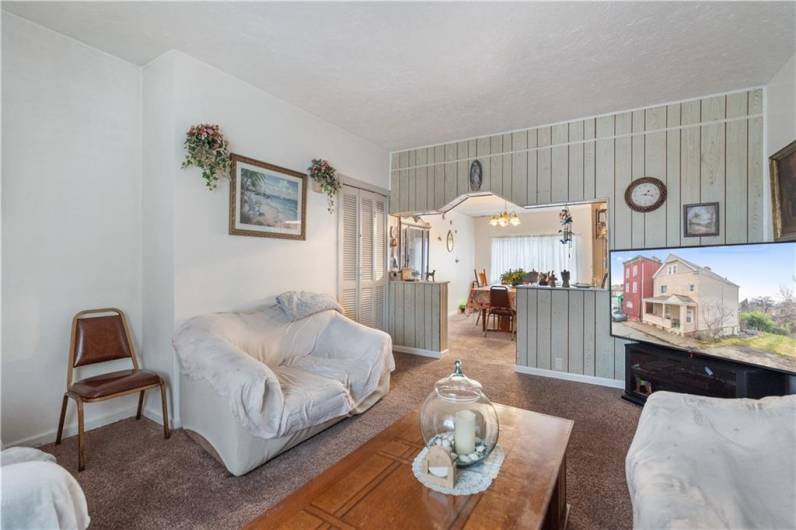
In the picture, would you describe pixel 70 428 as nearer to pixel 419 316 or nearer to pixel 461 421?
pixel 461 421

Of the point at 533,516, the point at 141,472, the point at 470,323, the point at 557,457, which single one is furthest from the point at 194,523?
the point at 470,323

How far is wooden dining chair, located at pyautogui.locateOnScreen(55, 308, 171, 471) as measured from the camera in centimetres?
216

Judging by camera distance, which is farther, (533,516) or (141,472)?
(141,472)

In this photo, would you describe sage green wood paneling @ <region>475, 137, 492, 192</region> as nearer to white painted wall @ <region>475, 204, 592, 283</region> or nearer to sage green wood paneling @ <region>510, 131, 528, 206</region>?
sage green wood paneling @ <region>510, 131, 528, 206</region>

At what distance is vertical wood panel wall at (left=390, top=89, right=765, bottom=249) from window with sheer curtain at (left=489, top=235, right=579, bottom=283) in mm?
4855

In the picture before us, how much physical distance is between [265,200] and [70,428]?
2177 millimetres

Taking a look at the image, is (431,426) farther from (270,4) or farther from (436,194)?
(436,194)

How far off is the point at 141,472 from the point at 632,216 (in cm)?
441

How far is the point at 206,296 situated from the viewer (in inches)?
111

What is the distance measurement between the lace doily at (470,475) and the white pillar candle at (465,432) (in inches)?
2.8

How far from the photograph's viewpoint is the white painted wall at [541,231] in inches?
324

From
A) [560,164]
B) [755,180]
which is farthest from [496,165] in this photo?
[755,180]

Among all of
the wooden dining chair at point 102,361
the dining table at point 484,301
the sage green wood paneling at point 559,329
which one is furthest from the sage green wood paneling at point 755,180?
the wooden dining chair at point 102,361

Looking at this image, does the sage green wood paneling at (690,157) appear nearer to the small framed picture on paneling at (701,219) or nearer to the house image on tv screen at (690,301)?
the small framed picture on paneling at (701,219)
